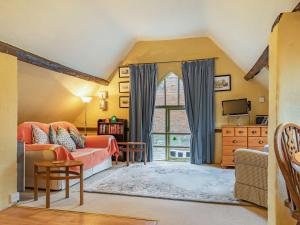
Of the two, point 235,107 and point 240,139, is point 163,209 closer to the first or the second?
point 240,139

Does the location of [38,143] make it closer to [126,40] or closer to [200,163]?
[126,40]

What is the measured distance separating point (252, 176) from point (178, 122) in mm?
3227

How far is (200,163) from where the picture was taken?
19.0 feet

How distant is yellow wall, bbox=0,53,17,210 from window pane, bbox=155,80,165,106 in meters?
3.71

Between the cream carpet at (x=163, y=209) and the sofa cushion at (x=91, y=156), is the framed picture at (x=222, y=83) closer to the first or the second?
the sofa cushion at (x=91, y=156)

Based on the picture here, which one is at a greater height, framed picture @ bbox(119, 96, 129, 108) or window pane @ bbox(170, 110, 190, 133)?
framed picture @ bbox(119, 96, 129, 108)

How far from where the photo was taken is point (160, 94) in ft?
21.0

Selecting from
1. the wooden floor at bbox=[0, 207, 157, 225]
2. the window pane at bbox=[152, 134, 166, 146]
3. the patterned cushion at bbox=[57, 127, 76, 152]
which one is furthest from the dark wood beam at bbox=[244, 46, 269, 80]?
the patterned cushion at bbox=[57, 127, 76, 152]

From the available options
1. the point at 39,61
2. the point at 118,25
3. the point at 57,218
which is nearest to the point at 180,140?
the point at 118,25

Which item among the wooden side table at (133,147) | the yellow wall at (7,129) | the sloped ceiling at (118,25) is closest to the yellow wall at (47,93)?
the sloped ceiling at (118,25)

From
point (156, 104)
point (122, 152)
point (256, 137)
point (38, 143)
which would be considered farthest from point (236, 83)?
point (38, 143)

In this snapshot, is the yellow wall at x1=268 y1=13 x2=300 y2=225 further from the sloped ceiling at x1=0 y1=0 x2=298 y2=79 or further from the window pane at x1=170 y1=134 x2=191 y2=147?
the window pane at x1=170 y1=134 x2=191 y2=147

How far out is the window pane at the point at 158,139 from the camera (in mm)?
6363

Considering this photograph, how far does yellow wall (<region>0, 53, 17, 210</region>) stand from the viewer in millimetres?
3010
